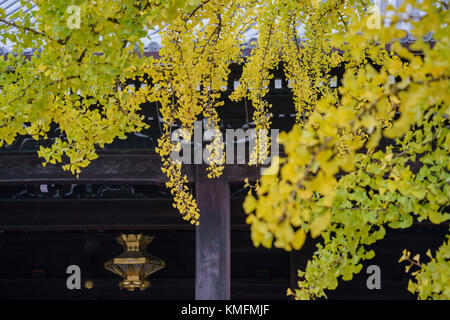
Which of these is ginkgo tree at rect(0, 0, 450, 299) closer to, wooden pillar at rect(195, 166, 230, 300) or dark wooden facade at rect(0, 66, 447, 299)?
wooden pillar at rect(195, 166, 230, 300)

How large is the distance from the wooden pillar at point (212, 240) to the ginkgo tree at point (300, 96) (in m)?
0.20

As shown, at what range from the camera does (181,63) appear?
3.50m

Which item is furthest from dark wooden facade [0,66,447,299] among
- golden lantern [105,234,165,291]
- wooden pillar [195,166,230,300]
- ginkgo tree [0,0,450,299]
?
ginkgo tree [0,0,450,299]

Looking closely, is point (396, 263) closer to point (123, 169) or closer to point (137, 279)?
point (137, 279)

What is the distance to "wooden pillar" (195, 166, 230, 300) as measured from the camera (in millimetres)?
4910

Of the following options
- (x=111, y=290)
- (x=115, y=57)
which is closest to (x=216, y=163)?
(x=115, y=57)

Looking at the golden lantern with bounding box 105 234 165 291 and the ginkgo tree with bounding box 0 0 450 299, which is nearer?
the ginkgo tree with bounding box 0 0 450 299

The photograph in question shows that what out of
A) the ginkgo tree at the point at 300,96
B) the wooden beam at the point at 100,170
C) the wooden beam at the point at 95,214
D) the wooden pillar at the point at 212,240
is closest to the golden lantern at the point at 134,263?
the wooden beam at the point at 95,214

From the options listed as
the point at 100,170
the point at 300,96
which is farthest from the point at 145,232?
the point at 300,96

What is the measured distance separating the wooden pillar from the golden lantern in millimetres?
2436

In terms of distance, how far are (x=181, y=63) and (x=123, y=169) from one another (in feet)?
6.25

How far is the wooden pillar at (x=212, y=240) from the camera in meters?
4.91

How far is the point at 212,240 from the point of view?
4941 mm
